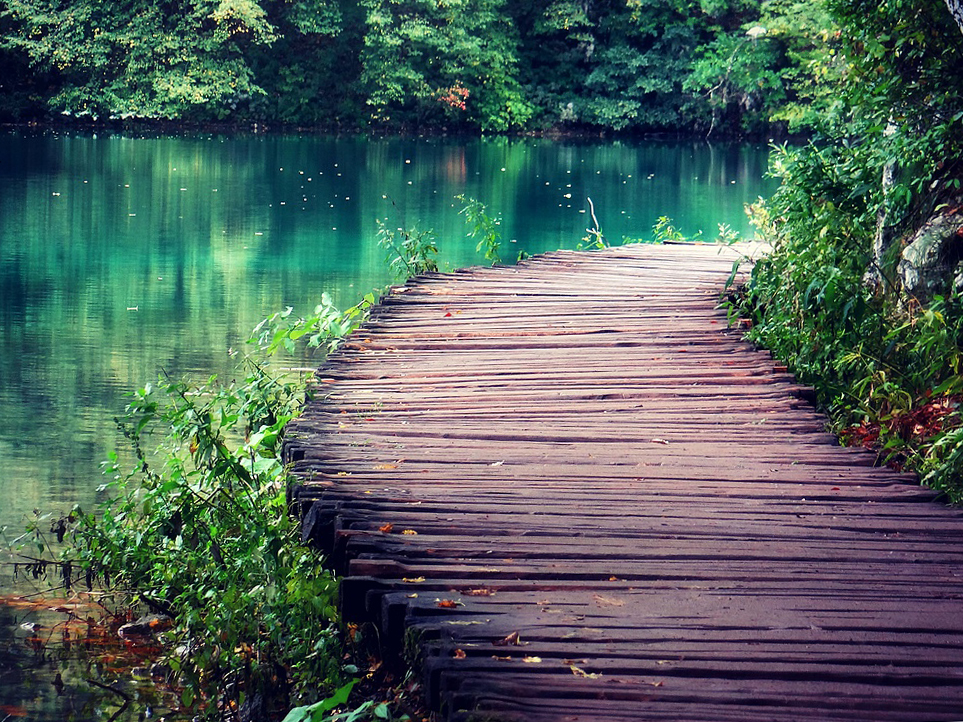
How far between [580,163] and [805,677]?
20515 millimetres

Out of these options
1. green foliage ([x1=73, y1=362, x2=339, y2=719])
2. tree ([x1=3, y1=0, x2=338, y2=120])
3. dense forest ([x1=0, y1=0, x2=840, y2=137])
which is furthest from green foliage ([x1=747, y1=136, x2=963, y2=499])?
tree ([x1=3, y1=0, x2=338, y2=120])

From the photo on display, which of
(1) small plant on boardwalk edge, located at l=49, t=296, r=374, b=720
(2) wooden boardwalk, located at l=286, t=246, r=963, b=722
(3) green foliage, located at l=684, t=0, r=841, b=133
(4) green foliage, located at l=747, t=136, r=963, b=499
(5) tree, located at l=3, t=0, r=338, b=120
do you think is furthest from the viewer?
(3) green foliage, located at l=684, t=0, r=841, b=133

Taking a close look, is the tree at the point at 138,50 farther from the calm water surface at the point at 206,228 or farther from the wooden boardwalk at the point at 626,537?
the wooden boardwalk at the point at 626,537

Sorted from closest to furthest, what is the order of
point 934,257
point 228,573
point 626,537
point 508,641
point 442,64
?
1. point 508,641
2. point 626,537
3. point 228,573
4. point 934,257
5. point 442,64

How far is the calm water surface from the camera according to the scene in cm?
779

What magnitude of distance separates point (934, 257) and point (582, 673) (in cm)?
320

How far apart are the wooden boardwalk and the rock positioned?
71cm

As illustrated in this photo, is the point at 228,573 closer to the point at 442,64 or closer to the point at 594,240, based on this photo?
the point at 594,240

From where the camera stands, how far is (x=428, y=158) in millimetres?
22406

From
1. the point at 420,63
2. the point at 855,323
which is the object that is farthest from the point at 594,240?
the point at 420,63

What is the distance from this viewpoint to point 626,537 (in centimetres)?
316

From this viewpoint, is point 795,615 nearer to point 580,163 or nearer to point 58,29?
point 580,163

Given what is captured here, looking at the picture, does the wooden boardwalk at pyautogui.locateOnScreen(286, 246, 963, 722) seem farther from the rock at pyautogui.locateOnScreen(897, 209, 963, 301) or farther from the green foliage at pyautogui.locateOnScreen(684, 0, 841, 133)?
the green foliage at pyautogui.locateOnScreen(684, 0, 841, 133)

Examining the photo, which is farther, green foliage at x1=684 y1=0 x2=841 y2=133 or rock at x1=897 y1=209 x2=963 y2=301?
green foliage at x1=684 y1=0 x2=841 y2=133
